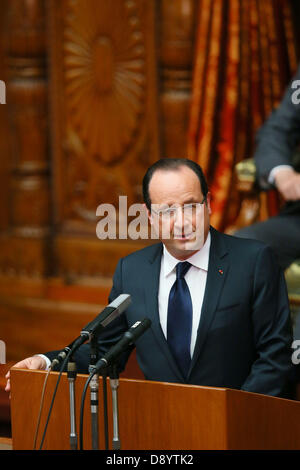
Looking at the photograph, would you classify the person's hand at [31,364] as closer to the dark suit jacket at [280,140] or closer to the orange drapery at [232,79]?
the dark suit jacket at [280,140]

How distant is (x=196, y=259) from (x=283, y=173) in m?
1.11

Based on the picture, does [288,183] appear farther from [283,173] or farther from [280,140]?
[280,140]

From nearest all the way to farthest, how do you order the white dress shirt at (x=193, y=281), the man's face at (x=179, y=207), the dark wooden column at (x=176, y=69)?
1. the man's face at (x=179, y=207)
2. the white dress shirt at (x=193, y=281)
3. the dark wooden column at (x=176, y=69)

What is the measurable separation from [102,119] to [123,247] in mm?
764

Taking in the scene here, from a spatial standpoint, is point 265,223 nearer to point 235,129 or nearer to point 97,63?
point 235,129

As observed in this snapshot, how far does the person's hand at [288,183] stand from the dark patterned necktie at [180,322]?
1.04 metres

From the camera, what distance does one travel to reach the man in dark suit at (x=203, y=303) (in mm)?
1812

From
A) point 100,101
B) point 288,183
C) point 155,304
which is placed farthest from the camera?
point 100,101

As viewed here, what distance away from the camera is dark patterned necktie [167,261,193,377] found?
1.88 metres

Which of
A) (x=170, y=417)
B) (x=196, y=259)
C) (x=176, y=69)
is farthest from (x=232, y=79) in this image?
(x=170, y=417)

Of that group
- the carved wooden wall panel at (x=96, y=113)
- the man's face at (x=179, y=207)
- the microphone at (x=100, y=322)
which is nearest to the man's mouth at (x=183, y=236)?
the man's face at (x=179, y=207)

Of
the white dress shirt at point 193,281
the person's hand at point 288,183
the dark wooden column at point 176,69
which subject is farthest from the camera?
the dark wooden column at point 176,69

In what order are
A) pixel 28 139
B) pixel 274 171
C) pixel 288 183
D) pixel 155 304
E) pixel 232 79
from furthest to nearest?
pixel 28 139 < pixel 232 79 < pixel 274 171 < pixel 288 183 < pixel 155 304

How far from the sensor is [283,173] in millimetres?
2902
